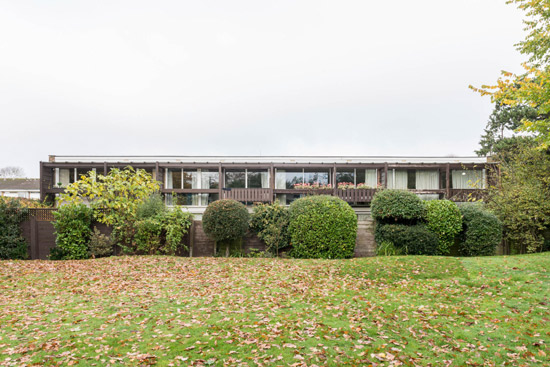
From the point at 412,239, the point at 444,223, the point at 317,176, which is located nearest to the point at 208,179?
the point at 317,176

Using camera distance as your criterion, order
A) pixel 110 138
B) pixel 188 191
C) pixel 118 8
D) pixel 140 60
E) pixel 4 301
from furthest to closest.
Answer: pixel 110 138, pixel 188 191, pixel 140 60, pixel 118 8, pixel 4 301

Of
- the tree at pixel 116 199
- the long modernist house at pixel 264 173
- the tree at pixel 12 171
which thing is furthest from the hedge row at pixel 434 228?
the tree at pixel 12 171

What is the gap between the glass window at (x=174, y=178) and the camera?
75.4 ft

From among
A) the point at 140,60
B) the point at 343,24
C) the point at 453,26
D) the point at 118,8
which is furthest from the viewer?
the point at 140,60

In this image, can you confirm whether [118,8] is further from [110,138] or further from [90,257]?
[110,138]

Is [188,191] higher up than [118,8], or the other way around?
[118,8]

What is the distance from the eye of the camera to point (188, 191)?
21766 mm

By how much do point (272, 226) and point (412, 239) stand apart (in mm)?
5185

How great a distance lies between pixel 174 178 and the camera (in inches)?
907

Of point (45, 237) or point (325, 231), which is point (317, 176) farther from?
point (45, 237)

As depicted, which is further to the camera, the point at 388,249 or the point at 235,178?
the point at 235,178

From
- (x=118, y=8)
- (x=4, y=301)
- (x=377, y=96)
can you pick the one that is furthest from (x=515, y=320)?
(x=377, y=96)

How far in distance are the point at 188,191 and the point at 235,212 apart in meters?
10.9

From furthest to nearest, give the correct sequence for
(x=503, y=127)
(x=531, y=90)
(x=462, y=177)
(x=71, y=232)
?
1. (x=503, y=127)
2. (x=462, y=177)
3. (x=71, y=232)
4. (x=531, y=90)
